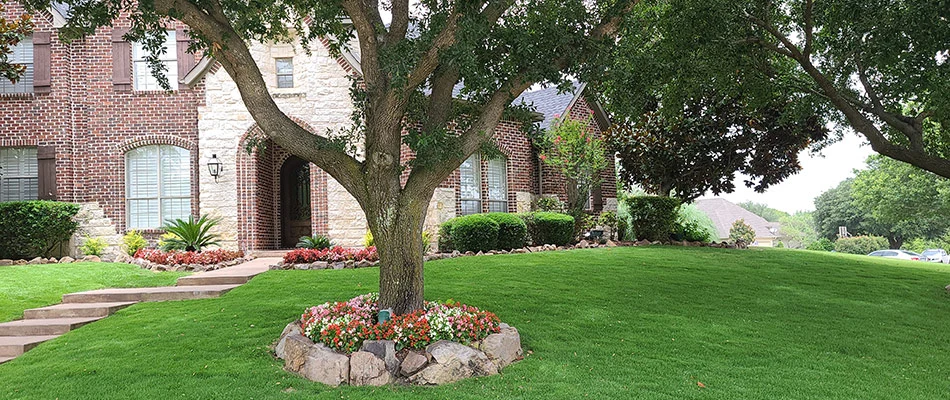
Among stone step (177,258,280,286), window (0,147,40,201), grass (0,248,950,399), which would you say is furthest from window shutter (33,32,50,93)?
grass (0,248,950,399)

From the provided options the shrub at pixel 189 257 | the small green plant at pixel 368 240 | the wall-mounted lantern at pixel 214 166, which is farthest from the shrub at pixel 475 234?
the wall-mounted lantern at pixel 214 166

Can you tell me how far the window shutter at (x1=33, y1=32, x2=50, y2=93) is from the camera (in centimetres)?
1581

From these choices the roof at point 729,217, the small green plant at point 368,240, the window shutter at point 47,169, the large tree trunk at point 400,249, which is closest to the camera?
the large tree trunk at point 400,249

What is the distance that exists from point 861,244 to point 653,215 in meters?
38.6

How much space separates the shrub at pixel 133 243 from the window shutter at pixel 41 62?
175 inches

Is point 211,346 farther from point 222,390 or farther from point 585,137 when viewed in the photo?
Answer: point 585,137

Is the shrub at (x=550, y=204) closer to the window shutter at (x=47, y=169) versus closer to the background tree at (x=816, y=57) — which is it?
the background tree at (x=816, y=57)

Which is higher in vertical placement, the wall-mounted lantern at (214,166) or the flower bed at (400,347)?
the wall-mounted lantern at (214,166)

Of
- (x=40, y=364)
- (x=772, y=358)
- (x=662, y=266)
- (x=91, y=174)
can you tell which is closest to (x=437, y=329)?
(x=772, y=358)

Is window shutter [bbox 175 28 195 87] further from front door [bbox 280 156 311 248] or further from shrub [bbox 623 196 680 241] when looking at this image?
shrub [bbox 623 196 680 241]

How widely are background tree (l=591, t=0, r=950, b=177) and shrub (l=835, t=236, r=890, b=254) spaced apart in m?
39.2

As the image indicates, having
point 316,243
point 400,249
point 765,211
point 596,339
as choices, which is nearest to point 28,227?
point 316,243

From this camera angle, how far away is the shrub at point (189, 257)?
1317cm

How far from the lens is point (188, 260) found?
13164 millimetres
